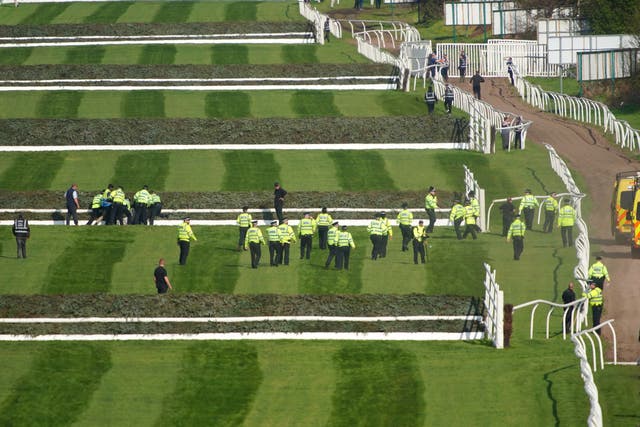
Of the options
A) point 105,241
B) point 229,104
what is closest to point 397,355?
point 105,241

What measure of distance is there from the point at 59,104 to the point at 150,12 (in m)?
24.9

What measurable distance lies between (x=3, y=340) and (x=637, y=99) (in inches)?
1546

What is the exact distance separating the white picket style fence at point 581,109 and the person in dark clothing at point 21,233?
80.5ft

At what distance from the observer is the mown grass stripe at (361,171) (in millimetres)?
52969

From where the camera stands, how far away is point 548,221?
149ft

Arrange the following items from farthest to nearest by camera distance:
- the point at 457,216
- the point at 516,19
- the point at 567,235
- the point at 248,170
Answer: the point at 516,19, the point at 248,170, the point at 457,216, the point at 567,235

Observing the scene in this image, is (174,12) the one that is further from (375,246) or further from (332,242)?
(332,242)

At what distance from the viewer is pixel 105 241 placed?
45.0 meters

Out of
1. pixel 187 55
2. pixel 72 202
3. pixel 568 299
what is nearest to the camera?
pixel 568 299

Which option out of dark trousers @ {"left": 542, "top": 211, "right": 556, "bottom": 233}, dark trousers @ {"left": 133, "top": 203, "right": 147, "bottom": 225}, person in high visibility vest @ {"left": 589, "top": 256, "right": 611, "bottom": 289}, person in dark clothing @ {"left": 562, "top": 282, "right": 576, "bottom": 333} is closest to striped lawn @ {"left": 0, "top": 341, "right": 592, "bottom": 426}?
person in dark clothing @ {"left": 562, "top": 282, "right": 576, "bottom": 333}

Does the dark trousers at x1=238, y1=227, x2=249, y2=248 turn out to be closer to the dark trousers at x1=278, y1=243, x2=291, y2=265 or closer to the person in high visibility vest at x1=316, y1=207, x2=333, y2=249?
the dark trousers at x1=278, y1=243, x2=291, y2=265

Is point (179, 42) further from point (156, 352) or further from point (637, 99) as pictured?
point (156, 352)

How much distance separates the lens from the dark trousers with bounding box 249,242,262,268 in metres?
41.7

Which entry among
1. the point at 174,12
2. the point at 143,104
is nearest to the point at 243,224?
the point at 143,104
